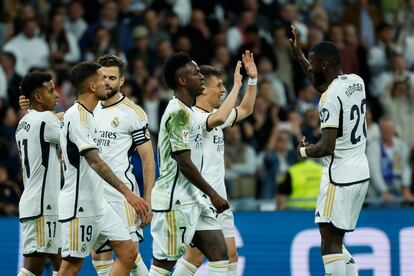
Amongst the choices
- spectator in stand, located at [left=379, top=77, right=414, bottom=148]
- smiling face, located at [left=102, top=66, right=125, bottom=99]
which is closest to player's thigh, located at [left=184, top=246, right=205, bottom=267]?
smiling face, located at [left=102, top=66, right=125, bottom=99]

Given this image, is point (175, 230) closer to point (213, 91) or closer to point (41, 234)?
point (41, 234)

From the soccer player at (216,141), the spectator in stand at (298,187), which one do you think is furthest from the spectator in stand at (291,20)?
the soccer player at (216,141)

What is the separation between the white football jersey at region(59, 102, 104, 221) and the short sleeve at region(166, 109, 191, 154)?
73 cm

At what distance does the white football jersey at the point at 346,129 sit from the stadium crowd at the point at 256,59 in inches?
191

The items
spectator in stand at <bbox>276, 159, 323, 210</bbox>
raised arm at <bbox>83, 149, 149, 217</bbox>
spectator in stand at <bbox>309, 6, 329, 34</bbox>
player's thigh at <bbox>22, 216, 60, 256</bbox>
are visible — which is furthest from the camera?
spectator in stand at <bbox>309, 6, 329, 34</bbox>

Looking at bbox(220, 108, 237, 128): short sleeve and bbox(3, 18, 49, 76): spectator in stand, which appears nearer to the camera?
bbox(220, 108, 237, 128): short sleeve

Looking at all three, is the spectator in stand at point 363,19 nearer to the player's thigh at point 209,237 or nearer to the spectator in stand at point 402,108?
the spectator in stand at point 402,108

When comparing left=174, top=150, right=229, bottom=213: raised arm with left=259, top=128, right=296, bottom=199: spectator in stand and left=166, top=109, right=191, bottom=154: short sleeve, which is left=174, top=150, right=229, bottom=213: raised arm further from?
left=259, top=128, right=296, bottom=199: spectator in stand

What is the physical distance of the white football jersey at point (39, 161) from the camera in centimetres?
1195

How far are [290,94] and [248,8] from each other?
2.12 metres

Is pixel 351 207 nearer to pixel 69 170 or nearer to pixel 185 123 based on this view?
pixel 185 123

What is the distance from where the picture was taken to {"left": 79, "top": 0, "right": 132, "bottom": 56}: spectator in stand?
20.0 m

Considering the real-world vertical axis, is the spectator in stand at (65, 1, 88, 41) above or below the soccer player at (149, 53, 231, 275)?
above

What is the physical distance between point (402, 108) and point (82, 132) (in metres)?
9.62
